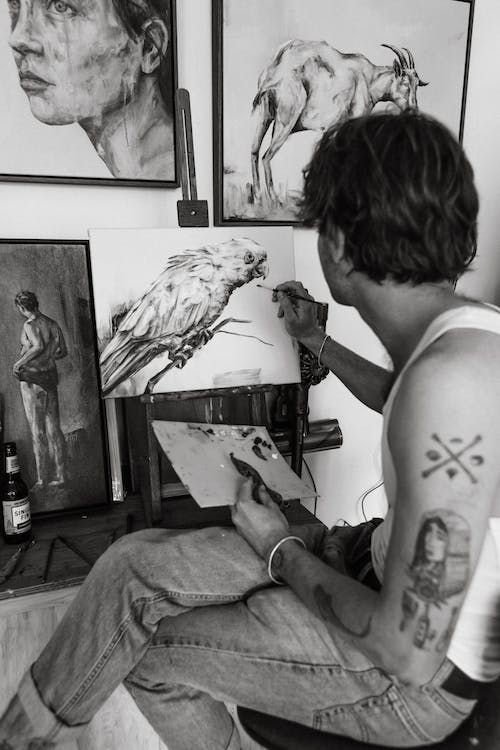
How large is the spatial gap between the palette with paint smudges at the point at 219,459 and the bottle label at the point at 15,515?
1.22 feet

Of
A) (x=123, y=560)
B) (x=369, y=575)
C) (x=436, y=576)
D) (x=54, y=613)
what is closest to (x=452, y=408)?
(x=436, y=576)

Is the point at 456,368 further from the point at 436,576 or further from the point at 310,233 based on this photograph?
the point at 310,233

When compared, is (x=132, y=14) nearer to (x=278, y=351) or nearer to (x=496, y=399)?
(x=278, y=351)

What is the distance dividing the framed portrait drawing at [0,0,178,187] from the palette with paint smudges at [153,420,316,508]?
0.67m

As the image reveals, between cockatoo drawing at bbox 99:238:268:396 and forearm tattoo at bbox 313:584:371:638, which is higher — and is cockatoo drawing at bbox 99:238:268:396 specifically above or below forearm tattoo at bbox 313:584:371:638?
above

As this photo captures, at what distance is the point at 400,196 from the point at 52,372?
1.02 metres

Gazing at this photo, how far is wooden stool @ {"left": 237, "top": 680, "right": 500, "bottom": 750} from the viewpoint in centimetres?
73

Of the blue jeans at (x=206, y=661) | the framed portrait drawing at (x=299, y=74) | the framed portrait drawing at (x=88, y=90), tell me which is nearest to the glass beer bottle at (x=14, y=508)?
the blue jeans at (x=206, y=661)

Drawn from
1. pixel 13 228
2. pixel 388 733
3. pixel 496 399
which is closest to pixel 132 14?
pixel 13 228

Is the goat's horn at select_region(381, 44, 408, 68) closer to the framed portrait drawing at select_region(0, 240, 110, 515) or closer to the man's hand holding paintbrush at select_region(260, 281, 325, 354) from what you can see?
the man's hand holding paintbrush at select_region(260, 281, 325, 354)

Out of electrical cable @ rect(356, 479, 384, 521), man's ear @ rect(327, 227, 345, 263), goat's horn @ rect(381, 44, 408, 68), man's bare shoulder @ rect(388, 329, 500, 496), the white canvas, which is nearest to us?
man's bare shoulder @ rect(388, 329, 500, 496)

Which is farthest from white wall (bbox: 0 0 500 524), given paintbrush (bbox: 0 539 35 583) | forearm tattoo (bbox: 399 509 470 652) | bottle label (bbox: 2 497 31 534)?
forearm tattoo (bbox: 399 509 470 652)

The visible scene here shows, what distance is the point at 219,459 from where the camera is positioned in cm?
126

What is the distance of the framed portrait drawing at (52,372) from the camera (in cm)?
142
